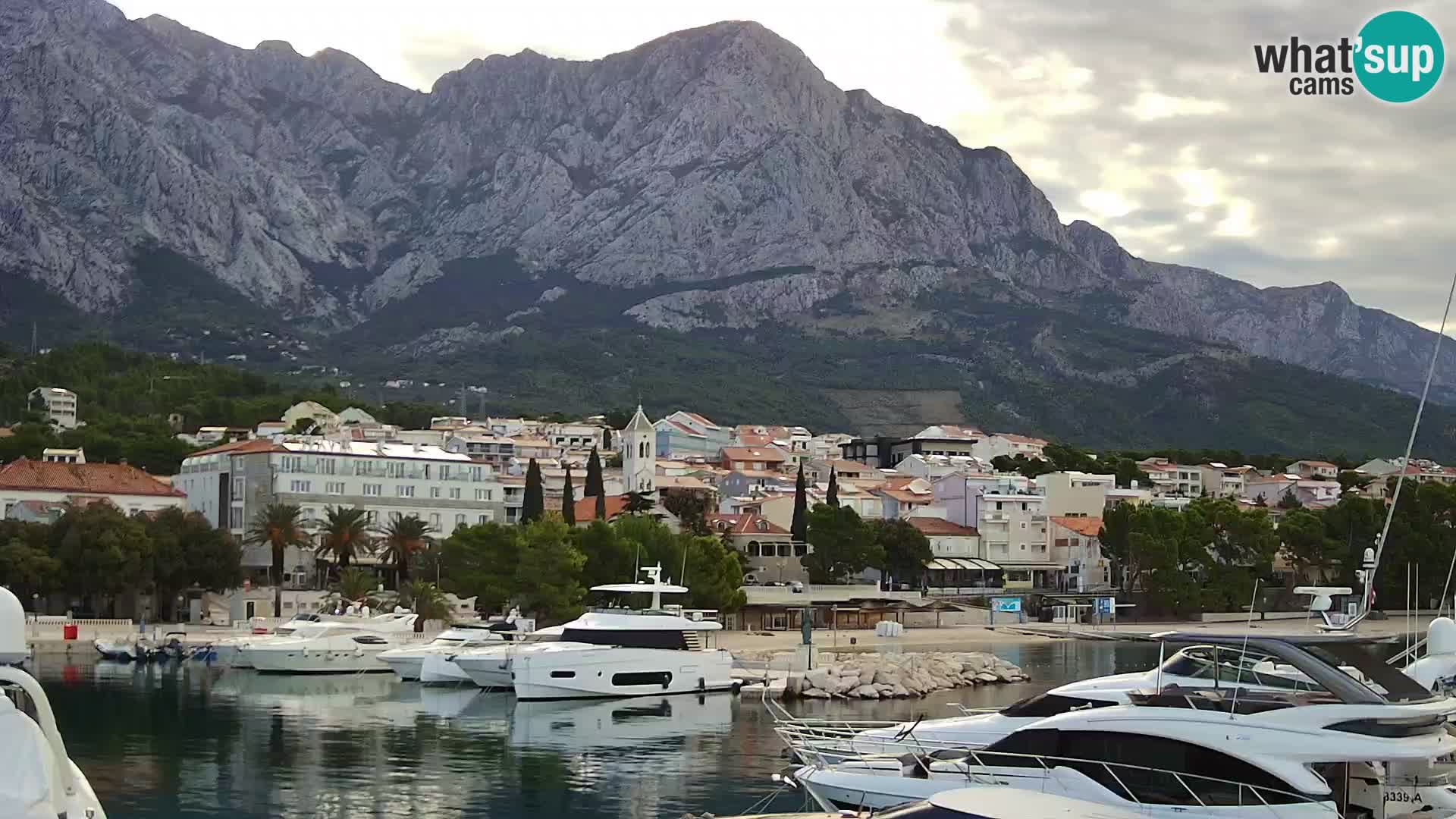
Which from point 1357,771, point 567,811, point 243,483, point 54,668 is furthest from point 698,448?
point 1357,771

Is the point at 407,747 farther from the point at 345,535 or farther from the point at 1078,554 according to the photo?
the point at 1078,554

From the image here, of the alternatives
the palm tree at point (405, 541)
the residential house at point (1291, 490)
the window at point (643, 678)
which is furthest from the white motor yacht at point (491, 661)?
the residential house at point (1291, 490)

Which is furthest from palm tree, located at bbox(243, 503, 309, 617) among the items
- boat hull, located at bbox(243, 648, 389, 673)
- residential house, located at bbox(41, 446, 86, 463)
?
residential house, located at bbox(41, 446, 86, 463)

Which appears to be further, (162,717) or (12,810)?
(162,717)

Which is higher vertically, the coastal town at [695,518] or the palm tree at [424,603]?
the coastal town at [695,518]

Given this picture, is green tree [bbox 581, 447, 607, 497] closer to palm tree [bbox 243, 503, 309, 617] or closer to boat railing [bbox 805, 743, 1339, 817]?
palm tree [bbox 243, 503, 309, 617]

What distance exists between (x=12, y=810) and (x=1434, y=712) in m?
16.2

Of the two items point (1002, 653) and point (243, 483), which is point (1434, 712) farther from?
point (243, 483)

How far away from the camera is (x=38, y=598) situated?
80188 millimetres

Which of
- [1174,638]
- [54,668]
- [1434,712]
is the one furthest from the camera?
[54,668]

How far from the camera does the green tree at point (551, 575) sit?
73000 millimetres

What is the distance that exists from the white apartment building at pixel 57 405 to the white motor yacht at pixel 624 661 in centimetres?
10935

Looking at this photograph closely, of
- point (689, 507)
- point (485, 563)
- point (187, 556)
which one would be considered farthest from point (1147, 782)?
point (689, 507)

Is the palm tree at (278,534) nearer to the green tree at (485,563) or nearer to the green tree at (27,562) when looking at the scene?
the green tree at (485,563)
